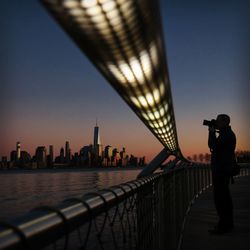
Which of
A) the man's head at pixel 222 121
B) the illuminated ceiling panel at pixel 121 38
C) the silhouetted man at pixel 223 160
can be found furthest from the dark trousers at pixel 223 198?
the illuminated ceiling panel at pixel 121 38

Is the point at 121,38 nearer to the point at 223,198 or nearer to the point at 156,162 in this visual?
the point at 223,198

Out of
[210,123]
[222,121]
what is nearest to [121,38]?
[222,121]

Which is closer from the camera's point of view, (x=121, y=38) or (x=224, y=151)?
(x=121, y=38)

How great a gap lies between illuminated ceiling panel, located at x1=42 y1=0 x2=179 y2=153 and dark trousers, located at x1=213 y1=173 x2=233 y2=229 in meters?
3.29

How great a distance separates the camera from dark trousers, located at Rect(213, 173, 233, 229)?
5902 mm

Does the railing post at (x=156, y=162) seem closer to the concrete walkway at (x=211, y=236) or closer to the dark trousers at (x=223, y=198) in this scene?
the concrete walkway at (x=211, y=236)

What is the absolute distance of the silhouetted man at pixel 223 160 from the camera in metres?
5.79

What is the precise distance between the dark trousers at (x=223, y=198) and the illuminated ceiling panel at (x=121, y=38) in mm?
3294

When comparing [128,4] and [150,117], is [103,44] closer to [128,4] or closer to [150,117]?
[128,4]

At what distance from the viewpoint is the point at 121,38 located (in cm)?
175

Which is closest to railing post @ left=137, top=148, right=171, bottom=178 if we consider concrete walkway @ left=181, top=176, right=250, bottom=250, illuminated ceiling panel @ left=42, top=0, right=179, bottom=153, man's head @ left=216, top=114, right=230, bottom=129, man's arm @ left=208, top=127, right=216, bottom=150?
concrete walkway @ left=181, top=176, right=250, bottom=250

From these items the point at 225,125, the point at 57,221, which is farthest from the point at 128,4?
the point at 225,125

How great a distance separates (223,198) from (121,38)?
468cm

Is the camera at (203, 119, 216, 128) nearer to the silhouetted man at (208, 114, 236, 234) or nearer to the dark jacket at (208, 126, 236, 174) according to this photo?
the silhouetted man at (208, 114, 236, 234)
